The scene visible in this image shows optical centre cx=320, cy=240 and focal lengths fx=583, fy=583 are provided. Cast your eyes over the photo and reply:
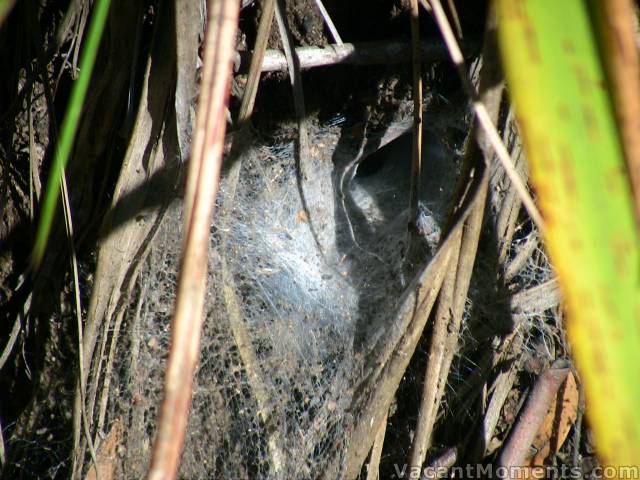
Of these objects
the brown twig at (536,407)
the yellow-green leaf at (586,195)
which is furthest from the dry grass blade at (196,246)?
the brown twig at (536,407)

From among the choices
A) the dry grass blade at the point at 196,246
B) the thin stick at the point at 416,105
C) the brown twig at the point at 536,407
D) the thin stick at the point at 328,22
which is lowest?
the brown twig at the point at 536,407

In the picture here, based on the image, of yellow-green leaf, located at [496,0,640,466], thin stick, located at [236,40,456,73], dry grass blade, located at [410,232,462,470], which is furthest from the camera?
thin stick, located at [236,40,456,73]

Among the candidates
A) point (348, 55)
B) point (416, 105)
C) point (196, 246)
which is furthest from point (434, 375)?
point (196, 246)

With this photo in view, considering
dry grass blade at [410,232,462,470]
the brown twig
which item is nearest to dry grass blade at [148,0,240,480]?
dry grass blade at [410,232,462,470]

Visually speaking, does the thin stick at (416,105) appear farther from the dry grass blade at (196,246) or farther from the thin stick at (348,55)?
the dry grass blade at (196,246)

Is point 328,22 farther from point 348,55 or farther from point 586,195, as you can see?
point 586,195

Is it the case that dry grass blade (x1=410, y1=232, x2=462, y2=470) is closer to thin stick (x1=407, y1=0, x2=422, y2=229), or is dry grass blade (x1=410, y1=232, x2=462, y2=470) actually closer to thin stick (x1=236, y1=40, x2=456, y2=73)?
thin stick (x1=407, y1=0, x2=422, y2=229)

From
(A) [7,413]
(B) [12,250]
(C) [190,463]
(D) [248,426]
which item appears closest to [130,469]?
(C) [190,463]

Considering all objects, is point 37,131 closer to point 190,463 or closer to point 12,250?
point 12,250
